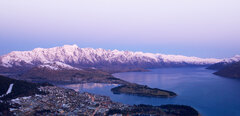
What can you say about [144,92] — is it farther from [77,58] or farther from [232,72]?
[77,58]

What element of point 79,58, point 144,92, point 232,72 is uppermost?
point 79,58

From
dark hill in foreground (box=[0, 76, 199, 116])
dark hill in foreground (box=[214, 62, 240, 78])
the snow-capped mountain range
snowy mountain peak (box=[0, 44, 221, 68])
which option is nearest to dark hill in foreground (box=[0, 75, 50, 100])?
dark hill in foreground (box=[0, 76, 199, 116])

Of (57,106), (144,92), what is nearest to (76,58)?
(144,92)

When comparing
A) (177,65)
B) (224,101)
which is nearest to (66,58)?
(177,65)

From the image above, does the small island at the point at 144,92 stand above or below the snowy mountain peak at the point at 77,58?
below

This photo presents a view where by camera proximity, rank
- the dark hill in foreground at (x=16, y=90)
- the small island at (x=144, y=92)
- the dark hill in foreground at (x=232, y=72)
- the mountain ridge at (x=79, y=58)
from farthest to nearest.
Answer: the mountain ridge at (x=79, y=58), the dark hill in foreground at (x=232, y=72), the small island at (x=144, y=92), the dark hill in foreground at (x=16, y=90)

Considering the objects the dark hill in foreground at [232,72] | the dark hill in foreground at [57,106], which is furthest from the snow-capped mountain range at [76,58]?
the dark hill in foreground at [57,106]

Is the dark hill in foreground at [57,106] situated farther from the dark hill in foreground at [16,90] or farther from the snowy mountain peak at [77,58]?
the snowy mountain peak at [77,58]

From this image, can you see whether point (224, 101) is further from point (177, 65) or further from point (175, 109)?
point (177, 65)
